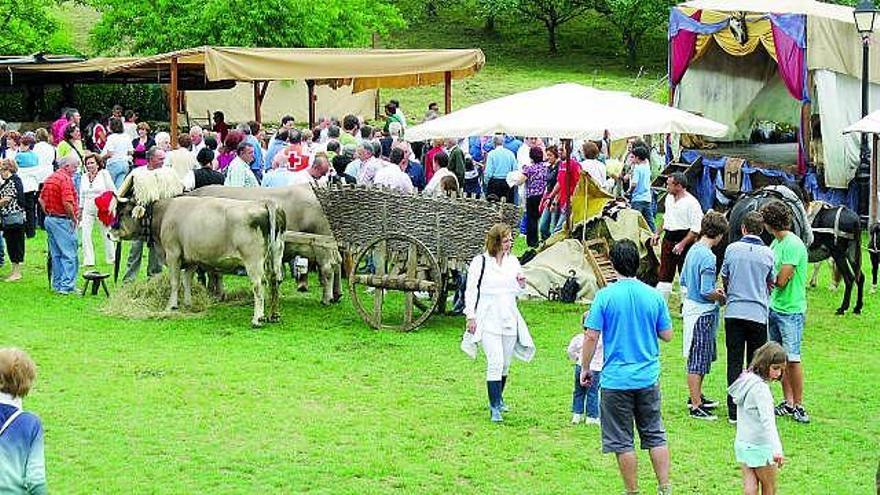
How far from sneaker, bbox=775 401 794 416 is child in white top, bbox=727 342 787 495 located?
281 centimetres

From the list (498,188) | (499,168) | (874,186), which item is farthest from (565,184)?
(874,186)

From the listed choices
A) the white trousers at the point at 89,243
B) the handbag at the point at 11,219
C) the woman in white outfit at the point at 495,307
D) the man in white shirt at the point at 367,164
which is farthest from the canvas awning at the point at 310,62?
the woman in white outfit at the point at 495,307

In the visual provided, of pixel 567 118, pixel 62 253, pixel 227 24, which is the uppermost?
pixel 227 24

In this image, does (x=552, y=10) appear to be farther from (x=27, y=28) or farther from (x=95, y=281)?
(x=95, y=281)

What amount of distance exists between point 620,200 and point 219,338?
226 inches

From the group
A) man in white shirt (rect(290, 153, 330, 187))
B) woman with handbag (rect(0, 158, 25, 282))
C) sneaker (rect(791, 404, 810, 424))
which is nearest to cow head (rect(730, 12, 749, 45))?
man in white shirt (rect(290, 153, 330, 187))

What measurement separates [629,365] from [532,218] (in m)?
11.7

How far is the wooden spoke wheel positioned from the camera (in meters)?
14.2

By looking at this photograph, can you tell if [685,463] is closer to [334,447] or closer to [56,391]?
[334,447]

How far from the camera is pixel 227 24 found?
3259cm

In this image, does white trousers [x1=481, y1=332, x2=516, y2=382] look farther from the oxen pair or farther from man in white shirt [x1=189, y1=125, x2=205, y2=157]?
man in white shirt [x1=189, y1=125, x2=205, y2=157]

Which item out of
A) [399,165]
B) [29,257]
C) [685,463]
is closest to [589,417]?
[685,463]

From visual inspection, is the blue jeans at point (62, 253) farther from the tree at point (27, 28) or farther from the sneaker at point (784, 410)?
the tree at point (27, 28)

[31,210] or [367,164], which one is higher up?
[367,164]
